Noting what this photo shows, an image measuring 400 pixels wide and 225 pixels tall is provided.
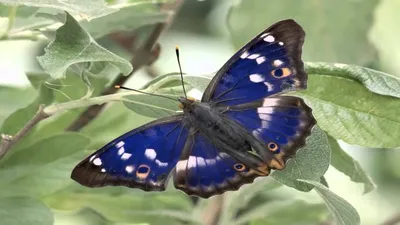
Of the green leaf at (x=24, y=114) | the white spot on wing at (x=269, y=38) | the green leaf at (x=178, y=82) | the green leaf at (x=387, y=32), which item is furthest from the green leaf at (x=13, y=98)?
the green leaf at (x=387, y=32)

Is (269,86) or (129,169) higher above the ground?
(269,86)

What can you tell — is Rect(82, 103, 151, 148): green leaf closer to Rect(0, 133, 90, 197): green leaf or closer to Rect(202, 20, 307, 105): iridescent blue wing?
Rect(0, 133, 90, 197): green leaf

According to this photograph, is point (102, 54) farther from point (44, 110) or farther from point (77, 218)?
point (77, 218)

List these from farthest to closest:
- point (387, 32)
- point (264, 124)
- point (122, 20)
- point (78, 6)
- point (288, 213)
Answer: point (387, 32) → point (288, 213) → point (122, 20) → point (264, 124) → point (78, 6)

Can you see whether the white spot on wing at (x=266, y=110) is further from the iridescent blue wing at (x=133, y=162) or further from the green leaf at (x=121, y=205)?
the green leaf at (x=121, y=205)

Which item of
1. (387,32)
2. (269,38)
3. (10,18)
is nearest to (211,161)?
(269,38)

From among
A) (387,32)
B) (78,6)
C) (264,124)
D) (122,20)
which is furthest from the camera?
(387,32)

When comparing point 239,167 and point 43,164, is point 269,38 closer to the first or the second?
point 239,167
